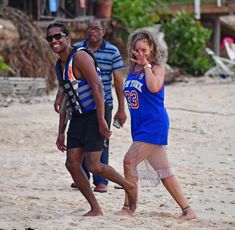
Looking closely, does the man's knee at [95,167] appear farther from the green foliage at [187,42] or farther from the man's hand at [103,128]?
the green foliage at [187,42]

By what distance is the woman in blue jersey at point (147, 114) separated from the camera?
22.2 feet

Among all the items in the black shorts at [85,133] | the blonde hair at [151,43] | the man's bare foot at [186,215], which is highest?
the blonde hair at [151,43]

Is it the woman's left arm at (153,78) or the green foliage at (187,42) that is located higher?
the woman's left arm at (153,78)

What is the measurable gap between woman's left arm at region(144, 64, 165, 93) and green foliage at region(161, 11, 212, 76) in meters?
16.6

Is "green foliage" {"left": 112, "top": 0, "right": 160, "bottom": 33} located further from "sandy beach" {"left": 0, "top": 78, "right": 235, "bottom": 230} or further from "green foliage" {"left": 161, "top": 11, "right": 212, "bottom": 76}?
"sandy beach" {"left": 0, "top": 78, "right": 235, "bottom": 230}

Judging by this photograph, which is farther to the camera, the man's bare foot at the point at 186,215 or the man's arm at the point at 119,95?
the man's arm at the point at 119,95

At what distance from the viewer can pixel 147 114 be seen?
677 centimetres

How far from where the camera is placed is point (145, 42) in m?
6.88

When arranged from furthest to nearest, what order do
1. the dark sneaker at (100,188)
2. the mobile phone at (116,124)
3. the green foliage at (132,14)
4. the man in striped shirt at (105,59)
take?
1. the green foliage at (132,14)
2. the dark sneaker at (100,188)
3. the man in striped shirt at (105,59)
4. the mobile phone at (116,124)

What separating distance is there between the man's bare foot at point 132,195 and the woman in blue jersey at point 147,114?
4cm

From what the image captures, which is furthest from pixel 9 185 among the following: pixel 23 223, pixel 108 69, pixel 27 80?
pixel 27 80

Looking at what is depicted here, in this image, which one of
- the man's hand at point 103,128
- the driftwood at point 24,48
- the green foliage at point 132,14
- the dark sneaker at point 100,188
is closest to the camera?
the man's hand at point 103,128

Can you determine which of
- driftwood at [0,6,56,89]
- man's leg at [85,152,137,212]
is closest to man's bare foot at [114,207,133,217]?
man's leg at [85,152,137,212]

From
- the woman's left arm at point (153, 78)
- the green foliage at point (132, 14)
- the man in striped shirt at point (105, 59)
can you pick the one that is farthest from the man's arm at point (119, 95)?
the green foliage at point (132, 14)
